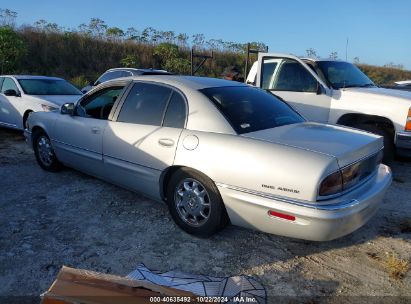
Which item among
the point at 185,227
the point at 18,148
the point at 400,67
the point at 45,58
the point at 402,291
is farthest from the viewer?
the point at 400,67

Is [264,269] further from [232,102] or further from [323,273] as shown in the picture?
[232,102]

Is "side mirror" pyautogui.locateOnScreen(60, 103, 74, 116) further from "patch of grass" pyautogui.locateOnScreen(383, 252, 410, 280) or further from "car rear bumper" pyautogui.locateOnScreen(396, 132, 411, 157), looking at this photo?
"car rear bumper" pyautogui.locateOnScreen(396, 132, 411, 157)

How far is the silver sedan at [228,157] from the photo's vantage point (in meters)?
3.10

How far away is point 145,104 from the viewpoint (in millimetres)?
4316

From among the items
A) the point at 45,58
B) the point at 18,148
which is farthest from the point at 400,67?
the point at 18,148

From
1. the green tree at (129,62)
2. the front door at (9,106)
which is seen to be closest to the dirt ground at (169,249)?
the front door at (9,106)

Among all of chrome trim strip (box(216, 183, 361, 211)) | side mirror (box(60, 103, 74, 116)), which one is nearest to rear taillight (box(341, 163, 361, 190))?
chrome trim strip (box(216, 183, 361, 211))

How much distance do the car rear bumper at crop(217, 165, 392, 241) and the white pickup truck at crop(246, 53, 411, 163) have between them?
9.14ft

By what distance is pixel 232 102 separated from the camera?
12.9ft

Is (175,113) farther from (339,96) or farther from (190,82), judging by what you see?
(339,96)

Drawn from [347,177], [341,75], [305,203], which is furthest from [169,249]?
[341,75]

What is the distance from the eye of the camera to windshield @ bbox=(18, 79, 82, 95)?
28.5ft

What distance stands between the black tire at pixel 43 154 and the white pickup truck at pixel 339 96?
3.80 meters

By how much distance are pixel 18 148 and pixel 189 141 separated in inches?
201
